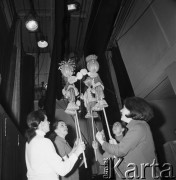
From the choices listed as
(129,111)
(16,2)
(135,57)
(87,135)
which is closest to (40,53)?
(16,2)

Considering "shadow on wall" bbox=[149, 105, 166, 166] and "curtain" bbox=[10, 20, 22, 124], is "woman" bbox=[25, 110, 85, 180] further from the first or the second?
"shadow on wall" bbox=[149, 105, 166, 166]

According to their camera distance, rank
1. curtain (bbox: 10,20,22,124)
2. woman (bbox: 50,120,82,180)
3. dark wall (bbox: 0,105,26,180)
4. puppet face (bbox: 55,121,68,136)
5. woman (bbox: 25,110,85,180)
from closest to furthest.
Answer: woman (bbox: 25,110,85,180) < dark wall (bbox: 0,105,26,180) < woman (bbox: 50,120,82,180) < puppet face (bbox: 55,121,68,136) < curtain (bbox: 10,20,22,124)

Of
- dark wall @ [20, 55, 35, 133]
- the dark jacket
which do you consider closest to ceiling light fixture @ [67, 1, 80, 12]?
dark wall @ [20, 55, 35, 133]

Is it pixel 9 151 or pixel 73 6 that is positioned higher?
pixel 73 6

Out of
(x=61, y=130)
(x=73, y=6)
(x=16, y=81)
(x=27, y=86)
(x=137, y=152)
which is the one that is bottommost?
(x=137, y=152)

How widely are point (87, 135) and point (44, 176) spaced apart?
17.4ft

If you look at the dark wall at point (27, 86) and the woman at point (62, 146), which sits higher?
the dark wall at point (27, 86)

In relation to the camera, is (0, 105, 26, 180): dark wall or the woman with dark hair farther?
(0, 105, 26, 180): dark wall

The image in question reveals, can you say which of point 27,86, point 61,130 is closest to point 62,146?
point 61,130

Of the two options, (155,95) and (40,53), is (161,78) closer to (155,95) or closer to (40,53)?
(155,95)

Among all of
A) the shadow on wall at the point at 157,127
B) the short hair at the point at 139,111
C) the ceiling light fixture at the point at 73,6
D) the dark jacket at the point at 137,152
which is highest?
the ceiling light fixture at the point at 73,6

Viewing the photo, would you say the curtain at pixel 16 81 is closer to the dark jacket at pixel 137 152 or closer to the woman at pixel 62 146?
the woman at pixel 62 146

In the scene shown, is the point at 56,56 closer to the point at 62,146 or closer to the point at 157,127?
the point at 62,146

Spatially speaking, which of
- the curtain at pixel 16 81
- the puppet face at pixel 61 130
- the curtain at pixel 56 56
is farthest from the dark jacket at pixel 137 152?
the curtain at pixel 16 81
